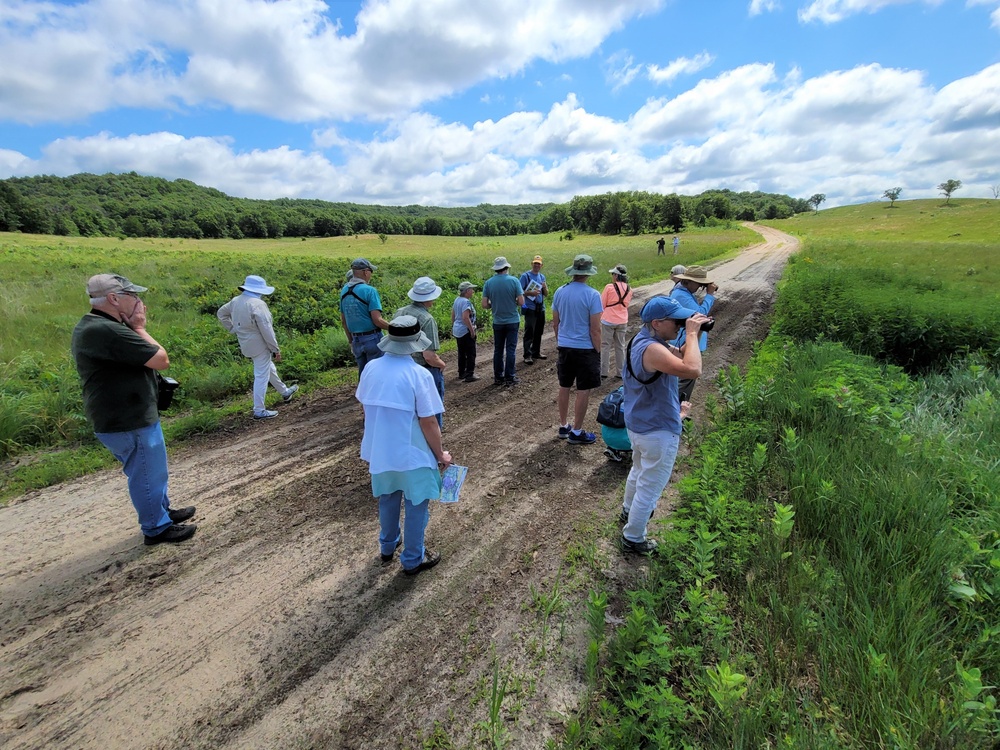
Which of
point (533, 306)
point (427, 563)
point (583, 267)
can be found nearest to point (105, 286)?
point (427, 563)

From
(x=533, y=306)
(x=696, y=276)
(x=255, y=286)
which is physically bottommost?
(x=533, y=306)

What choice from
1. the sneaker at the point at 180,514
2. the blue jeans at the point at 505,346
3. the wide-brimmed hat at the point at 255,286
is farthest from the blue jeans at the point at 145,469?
the blue jeans at the point at 505,346

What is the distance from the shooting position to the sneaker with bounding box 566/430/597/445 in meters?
5.66

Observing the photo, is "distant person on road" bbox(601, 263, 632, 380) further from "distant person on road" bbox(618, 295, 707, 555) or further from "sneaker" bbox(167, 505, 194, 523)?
"sneaker" bbox(167, 505, 194, 523)

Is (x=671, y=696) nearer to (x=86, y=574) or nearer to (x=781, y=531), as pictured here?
(x=781, y=531)

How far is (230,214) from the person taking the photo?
75.9 metres

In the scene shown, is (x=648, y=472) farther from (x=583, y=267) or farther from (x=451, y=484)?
(x=583, y=267)

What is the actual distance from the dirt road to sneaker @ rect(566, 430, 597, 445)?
0.31 m

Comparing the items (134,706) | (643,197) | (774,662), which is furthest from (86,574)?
(643,197)

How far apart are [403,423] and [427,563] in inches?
48.8

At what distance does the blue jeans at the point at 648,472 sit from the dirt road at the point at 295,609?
1.06 feet

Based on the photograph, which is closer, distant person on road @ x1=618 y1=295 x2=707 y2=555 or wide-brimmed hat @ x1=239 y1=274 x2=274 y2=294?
distant person on road @ x1=618 y1=295 x2=707 y2=555

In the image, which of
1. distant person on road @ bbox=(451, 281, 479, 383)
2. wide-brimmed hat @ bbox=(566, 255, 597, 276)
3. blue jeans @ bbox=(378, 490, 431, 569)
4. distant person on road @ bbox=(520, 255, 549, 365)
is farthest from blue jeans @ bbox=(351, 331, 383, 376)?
blue jeans @ bbox=(378, 490, 431, 569)

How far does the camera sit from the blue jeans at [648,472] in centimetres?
346
